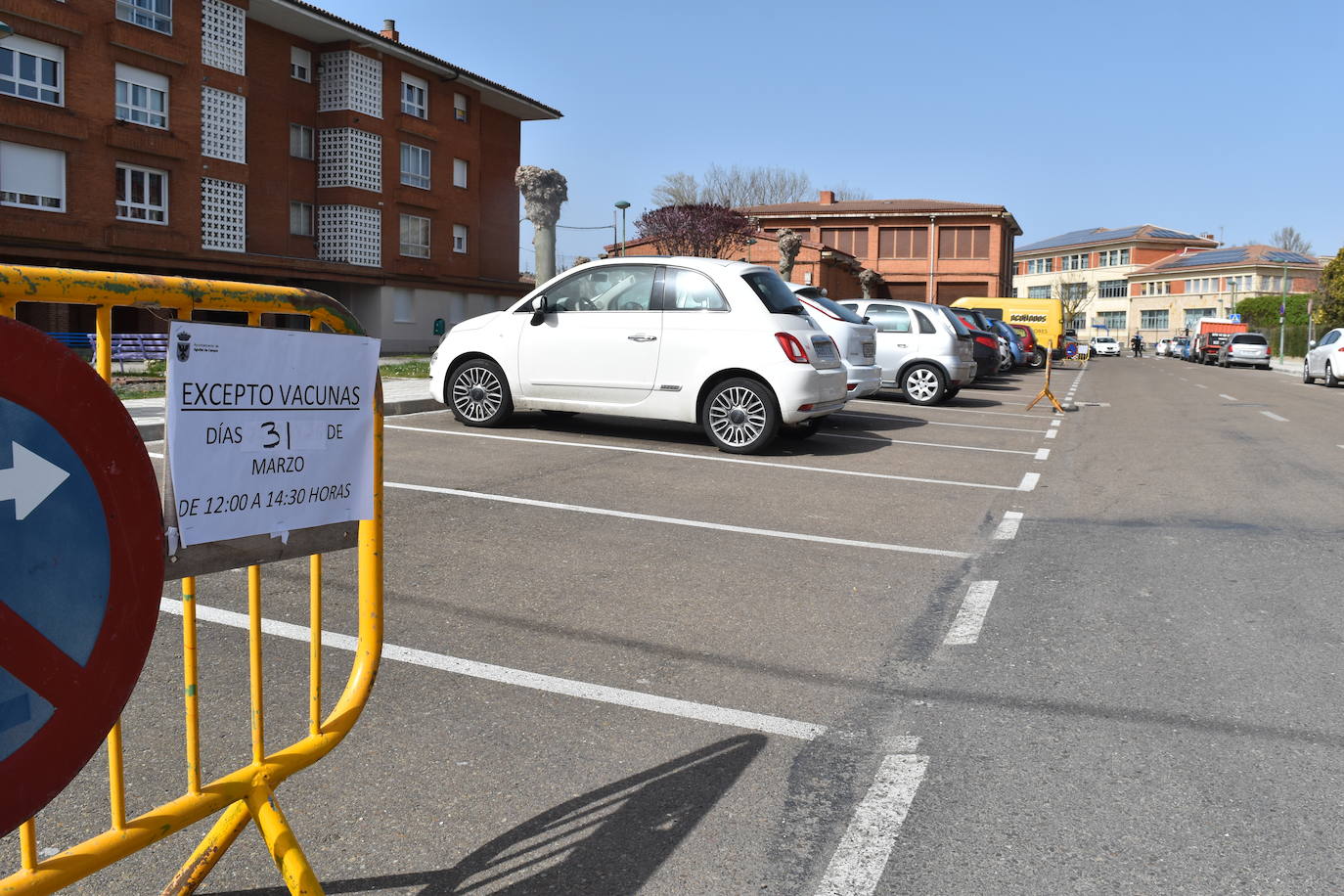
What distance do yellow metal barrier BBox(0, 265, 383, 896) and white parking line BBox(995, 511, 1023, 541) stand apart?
5.17m

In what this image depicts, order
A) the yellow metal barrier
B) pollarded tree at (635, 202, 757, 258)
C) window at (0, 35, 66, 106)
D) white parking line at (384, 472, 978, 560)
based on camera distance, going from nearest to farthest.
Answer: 1. the yellow metal barrier
2. white parking line at (384, 472, 978, 560)
3. window at (0, 35, 66, 106)
4. pollarded tree at (635, 202, 757, 258)

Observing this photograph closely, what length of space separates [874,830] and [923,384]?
15.6 metres

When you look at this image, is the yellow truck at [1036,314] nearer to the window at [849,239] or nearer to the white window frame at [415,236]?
the white window frame at [415,236]

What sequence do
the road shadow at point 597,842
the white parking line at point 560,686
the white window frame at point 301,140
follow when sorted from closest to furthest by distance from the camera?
the road shadow at point 597,842 < the white parking line at point 560,686 < the white window frame at point 301,140

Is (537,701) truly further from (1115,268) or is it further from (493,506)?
(1115,268)

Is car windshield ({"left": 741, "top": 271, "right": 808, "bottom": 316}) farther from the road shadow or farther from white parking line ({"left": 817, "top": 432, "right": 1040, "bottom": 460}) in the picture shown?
the road shadow

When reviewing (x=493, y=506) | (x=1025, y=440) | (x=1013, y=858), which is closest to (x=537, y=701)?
(x=1013, y=858)

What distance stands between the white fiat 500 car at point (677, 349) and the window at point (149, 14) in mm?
22489

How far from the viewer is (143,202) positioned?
28281 mm

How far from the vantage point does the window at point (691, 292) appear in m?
10.5

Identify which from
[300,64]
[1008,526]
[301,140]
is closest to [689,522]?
[1008,526]

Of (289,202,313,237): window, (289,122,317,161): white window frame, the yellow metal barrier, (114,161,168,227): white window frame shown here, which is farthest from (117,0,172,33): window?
the yellow metal barrier

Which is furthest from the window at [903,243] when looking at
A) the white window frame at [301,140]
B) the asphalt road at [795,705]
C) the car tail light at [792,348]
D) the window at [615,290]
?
the asphalt road at [795,705]

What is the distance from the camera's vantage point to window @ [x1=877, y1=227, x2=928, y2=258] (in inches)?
2520
